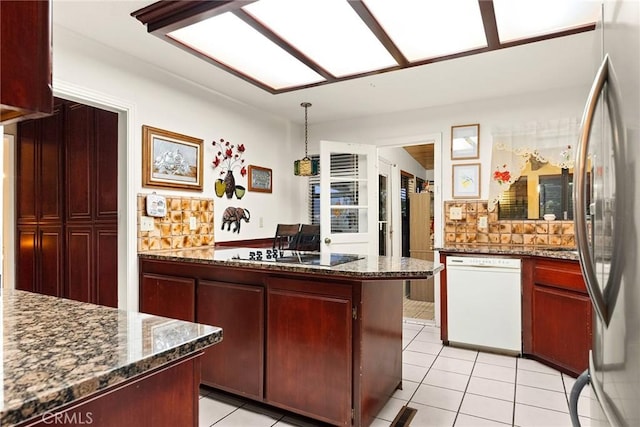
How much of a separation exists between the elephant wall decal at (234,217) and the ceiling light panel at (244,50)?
1307mm

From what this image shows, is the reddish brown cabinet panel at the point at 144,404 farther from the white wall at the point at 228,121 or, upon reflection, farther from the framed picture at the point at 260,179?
the framed picture at the point at 260,179

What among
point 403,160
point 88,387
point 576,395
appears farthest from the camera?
point 403,160

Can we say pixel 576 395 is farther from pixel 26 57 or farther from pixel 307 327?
pixel 26 57

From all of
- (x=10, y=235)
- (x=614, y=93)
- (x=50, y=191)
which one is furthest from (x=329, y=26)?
(x=10, y=235)

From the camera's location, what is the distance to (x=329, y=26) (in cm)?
217

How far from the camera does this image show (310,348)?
1.99m

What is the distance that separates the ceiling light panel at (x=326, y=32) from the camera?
6.52 feet

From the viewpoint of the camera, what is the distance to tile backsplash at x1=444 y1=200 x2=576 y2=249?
11.0ft

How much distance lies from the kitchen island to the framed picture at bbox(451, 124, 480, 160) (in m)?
2.01

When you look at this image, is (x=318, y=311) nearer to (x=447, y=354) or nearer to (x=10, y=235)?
(x=447, y=354)

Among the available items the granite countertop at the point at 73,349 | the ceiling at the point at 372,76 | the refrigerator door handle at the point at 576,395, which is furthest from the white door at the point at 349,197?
the granite countertop at the point at 73,349

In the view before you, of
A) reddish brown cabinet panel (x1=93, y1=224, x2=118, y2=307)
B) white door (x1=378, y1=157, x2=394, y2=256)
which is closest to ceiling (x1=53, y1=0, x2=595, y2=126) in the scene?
white door (x1=378, y1=157, x2=394, y2=256)

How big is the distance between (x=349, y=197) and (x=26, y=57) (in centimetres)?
353

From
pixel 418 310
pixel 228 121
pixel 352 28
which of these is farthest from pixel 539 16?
pixel 418 310
